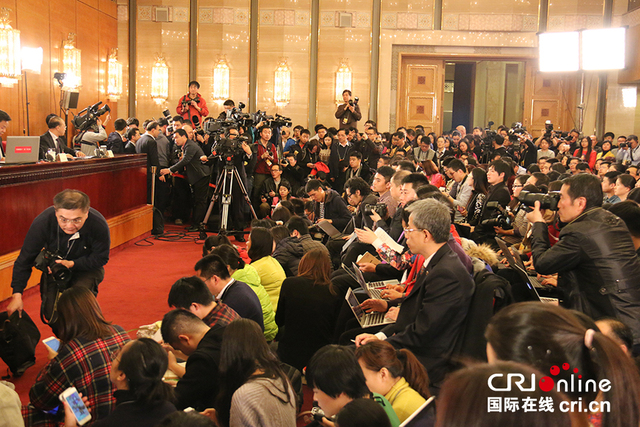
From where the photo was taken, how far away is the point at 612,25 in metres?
13.4

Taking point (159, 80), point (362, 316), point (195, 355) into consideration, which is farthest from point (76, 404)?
point (159, 80)

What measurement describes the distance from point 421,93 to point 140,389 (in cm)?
1289

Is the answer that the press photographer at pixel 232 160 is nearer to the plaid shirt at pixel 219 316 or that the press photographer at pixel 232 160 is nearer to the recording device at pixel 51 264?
the recording device at pixel 51 264

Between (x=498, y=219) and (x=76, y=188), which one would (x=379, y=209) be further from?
(x=76, y=188)

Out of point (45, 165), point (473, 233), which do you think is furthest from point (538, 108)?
point (45, 165)

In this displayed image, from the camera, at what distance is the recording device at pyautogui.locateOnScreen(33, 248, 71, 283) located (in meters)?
3.42

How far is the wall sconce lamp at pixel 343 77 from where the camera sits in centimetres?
1352

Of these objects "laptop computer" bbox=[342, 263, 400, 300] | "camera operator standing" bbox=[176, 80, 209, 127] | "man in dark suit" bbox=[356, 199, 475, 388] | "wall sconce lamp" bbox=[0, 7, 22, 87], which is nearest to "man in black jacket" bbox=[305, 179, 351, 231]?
"laptop computer" bbox=[342, 263, 400, 300]

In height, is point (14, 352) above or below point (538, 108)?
below

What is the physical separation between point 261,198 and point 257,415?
6686mm

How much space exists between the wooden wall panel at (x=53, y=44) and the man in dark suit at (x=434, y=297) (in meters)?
8.40

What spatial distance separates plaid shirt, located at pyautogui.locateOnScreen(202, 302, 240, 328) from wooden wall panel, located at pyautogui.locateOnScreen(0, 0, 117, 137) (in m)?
7.73

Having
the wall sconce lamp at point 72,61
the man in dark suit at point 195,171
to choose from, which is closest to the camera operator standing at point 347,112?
the man in dark suit at point 195,171

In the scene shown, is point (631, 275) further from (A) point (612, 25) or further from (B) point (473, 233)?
(A) point (612, 25)
